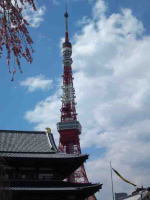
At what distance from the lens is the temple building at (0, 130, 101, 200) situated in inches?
955

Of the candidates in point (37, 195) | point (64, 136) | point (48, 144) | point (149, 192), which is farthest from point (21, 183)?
point (64, 136)

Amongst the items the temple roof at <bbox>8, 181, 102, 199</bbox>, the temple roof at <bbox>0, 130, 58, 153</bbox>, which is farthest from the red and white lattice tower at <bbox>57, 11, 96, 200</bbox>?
the temple roof at <bbox>8, 181, 102, 199</bbox>

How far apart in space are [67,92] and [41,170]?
43.0 meters

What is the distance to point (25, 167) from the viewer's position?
2603 centimetres

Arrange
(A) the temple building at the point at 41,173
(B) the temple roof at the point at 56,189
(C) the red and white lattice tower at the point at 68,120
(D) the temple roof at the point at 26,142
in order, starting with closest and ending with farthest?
(B) the temple roof at the point at 56,189 < (A) the temple building at the point at 41,173 < (D) the temple roof at the point at 26,142 < (C) the red and white lattice tower at the point at 68,120

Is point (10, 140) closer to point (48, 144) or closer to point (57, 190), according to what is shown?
point (48, 144)

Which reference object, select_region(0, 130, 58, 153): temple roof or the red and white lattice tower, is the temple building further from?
the red and white lattice tower

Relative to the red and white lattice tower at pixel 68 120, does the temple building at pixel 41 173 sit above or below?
below

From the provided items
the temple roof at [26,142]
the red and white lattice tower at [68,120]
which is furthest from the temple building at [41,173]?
the red and white lattice tower at [68,120]

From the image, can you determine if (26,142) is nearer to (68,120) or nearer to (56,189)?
(56,189)

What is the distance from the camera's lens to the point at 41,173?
2617 cm

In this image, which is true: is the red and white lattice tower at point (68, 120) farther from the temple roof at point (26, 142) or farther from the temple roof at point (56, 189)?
the temple roof at point (56, 189)

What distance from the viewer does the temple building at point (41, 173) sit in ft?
79.6

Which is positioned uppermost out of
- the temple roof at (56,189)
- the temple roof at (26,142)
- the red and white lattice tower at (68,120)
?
the red and white lattice tower at (68,120)
